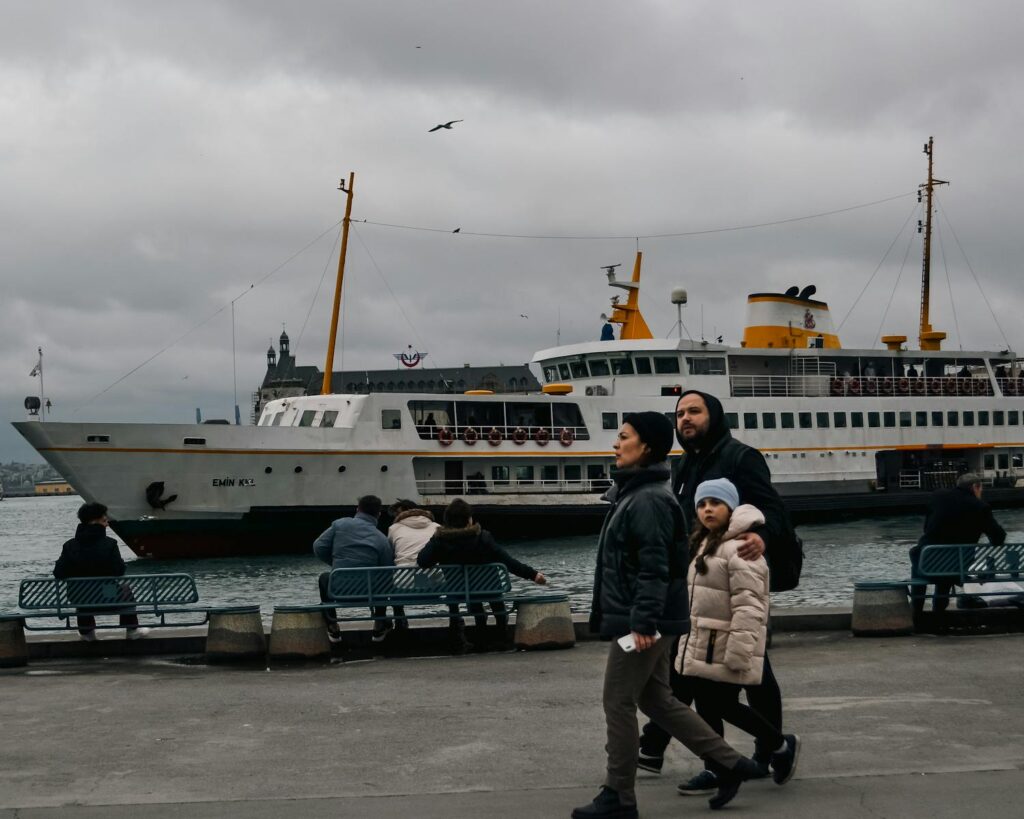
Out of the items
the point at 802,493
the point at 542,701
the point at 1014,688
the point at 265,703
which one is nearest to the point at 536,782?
the point at 542,701

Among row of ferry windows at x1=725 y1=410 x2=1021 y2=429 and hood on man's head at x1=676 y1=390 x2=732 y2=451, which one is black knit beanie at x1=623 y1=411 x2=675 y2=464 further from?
row of ferry windows at x1=725 y1=410 x2=1021 y2=429

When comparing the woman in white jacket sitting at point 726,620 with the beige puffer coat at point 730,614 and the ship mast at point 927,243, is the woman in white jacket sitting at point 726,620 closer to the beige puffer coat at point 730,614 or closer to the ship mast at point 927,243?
the beige puffer coat at point 730,614

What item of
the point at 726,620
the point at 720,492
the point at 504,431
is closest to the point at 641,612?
the point at 726,620

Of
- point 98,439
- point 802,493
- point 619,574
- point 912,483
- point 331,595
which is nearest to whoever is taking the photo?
point 619,574

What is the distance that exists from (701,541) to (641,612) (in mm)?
795

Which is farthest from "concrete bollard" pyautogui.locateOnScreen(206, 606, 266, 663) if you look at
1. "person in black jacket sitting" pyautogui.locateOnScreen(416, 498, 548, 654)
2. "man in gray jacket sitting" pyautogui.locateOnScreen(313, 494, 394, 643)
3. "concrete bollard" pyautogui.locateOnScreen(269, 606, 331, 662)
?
"person in black jacket sitting" pyautogui.locateOnScreen(416, 498, 548, 654)

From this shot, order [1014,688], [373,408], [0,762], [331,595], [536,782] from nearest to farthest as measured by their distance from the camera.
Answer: [536,782] < [0,762] < [1014,688] < [331,595] < [373,408]

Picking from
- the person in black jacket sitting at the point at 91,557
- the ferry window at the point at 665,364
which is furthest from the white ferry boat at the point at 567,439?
the person in black jacket sitting at the point at 91,557

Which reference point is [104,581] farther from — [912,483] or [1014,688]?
[912,483]

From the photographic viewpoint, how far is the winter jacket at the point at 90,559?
11531mm

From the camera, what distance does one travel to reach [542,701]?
27.0ft

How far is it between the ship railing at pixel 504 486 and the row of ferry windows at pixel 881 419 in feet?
16.5

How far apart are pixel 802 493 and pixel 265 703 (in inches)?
1306

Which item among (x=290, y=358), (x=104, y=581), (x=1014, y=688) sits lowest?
(x=1014, y=688)
